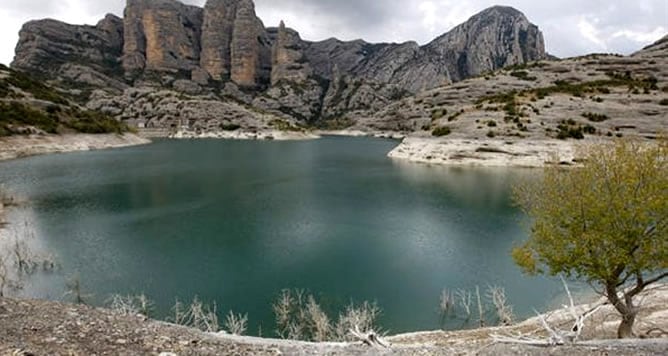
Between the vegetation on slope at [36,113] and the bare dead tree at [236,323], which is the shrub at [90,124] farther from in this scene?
the bare dead tree at [236,323]

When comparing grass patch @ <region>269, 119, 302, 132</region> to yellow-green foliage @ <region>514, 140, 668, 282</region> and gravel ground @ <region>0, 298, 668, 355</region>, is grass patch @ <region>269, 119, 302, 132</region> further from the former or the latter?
gravel ground @ <region>0, 298, 668, 355</region>

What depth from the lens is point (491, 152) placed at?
8112cm

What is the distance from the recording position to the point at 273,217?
43500 mm

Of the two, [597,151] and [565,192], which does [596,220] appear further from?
[597,151]

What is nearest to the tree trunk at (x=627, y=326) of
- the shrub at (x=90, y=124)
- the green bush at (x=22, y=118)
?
the green bush at (x=22, y=118)

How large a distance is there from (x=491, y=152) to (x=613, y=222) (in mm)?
70980

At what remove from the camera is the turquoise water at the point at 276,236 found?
81.6 ft

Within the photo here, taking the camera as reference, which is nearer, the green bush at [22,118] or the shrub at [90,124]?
the green bush at [22,118]

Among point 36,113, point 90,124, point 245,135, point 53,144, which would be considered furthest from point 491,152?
point 245,135

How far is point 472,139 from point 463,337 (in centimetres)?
7495

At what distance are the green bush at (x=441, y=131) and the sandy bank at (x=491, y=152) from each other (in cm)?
156

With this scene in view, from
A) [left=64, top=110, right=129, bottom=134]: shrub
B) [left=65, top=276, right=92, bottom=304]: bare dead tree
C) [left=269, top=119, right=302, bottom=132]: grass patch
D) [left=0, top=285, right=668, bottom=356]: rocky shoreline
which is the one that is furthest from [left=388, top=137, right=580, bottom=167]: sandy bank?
[left=269, top=119, right=302, bottom=132]: grass patch

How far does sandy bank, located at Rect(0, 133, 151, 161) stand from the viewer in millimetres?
87625

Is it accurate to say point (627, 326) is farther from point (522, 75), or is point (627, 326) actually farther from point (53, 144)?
point (522, 75)
